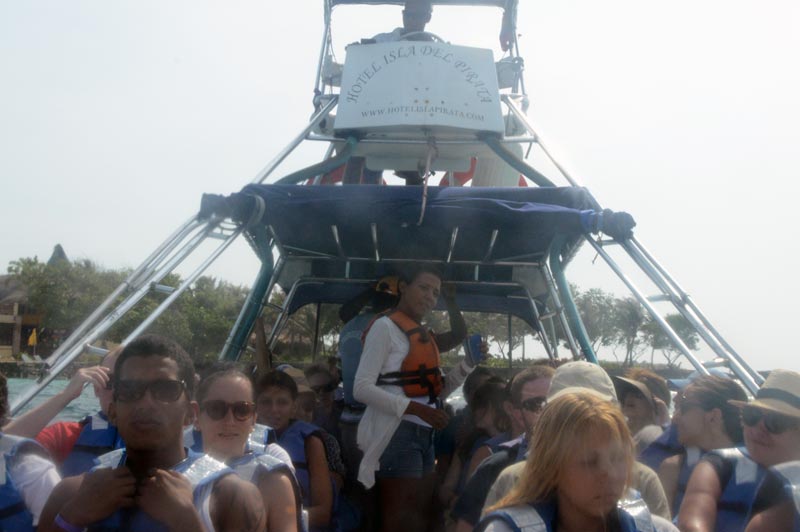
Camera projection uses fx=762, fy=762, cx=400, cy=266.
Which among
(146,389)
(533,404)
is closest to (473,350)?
(533,404)

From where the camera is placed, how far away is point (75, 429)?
3080 mm

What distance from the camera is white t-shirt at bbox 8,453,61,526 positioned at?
2.08 metres

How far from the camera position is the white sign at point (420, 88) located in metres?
5.77

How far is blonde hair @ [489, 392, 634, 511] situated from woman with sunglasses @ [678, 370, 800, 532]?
0.72m

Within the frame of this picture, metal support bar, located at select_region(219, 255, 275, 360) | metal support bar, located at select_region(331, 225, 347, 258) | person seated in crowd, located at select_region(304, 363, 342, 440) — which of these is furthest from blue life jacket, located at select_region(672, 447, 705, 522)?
metal support bar, located at select_region(219, 255, 275, 360)

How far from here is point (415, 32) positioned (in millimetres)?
6621

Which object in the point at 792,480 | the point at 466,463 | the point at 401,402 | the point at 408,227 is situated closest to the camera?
the point at 792,480

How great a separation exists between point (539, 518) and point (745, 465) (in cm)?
110

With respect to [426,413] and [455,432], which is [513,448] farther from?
[455,432]

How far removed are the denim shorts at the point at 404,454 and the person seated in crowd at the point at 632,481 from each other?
1.12 metres

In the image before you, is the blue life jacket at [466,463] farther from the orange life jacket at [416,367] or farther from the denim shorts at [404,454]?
the orange life jacket at [416,367]

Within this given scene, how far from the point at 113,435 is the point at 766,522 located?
2272mm

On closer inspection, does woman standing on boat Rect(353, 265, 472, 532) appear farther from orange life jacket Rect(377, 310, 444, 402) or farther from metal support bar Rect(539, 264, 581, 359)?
metal support bar Rect(539, 264, 581, 359)

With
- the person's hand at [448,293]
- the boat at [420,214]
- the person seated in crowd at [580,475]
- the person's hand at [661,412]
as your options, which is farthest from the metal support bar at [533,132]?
the person seated in crowd at [580,475]
